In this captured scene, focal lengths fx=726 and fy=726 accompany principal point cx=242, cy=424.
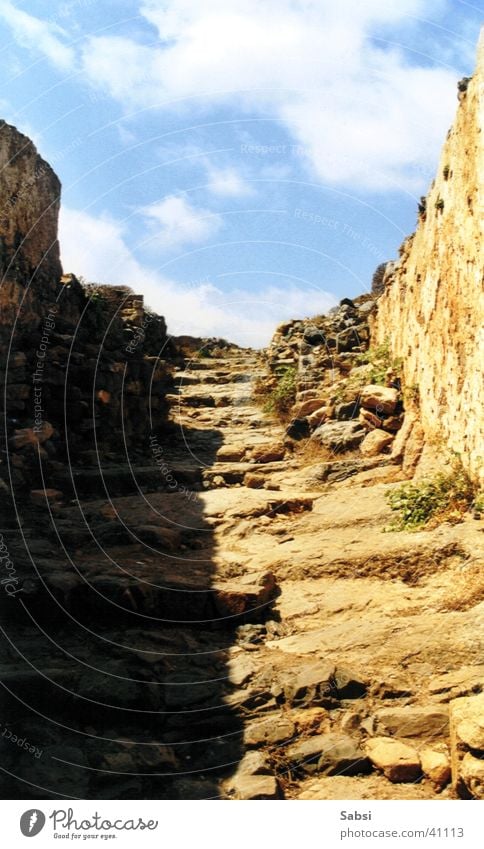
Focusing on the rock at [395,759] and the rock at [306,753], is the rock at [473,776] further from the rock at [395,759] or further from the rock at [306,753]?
the rock at [306,753]

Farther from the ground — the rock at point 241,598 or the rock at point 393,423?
the rock at point 393,423

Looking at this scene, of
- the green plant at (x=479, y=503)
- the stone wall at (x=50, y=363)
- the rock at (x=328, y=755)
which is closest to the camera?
the rock at (x=328, y=755)

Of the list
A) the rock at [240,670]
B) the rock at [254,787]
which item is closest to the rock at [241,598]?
the rock at [240,670]

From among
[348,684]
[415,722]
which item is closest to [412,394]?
[348,684]

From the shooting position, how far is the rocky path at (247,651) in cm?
489

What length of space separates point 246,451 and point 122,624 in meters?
6.73

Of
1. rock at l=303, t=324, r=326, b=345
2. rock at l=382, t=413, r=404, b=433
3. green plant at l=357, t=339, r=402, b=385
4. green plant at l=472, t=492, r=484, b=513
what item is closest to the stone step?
rock at l=382, t=413, r=404, b=433

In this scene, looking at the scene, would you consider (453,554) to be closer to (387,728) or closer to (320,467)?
(387,728)

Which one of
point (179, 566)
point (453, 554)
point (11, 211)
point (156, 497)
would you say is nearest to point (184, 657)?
point (179, 566)

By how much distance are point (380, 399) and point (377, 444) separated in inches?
40.6

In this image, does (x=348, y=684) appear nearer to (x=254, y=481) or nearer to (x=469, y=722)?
(x=469, y=722)

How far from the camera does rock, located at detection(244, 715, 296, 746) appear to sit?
5.25m

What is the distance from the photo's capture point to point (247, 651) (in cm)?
657

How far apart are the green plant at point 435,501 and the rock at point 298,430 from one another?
4497 mm
